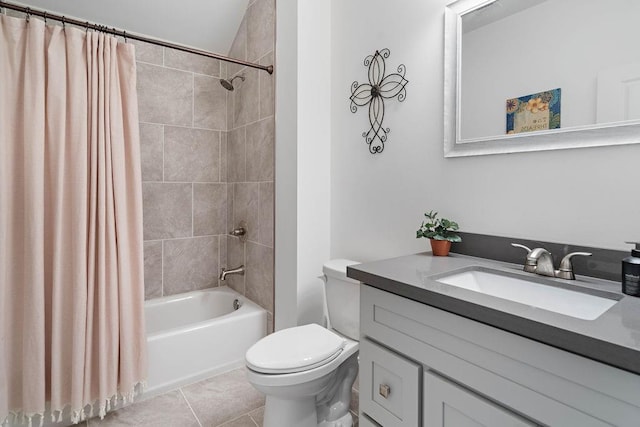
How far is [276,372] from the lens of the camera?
48.8 inches

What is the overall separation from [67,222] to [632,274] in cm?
216

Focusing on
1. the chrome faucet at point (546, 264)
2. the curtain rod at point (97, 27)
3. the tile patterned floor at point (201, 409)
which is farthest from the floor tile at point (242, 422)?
the curtain rod at point (97, 27)

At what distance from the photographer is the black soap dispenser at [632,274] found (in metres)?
0.82

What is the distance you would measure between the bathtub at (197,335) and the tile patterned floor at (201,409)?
87mm

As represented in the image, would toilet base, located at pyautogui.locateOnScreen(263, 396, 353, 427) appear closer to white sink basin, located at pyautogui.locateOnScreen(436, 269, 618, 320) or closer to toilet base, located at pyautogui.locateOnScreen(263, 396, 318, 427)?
toilet base, located at pyautogui.locateOnScreen(263, 396, 318, 427)

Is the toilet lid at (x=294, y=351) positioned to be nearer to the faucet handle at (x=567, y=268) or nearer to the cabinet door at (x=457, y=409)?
the cabinet door at (x=457, y=409)

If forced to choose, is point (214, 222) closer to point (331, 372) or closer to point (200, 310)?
point (200, 310)

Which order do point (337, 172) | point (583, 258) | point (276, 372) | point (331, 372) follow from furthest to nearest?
point (337, 172) → point (331, 372) → point (276, 372) → point (583, 258)

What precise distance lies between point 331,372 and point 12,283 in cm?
151

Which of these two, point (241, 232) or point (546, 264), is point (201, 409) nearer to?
point (241, 232)

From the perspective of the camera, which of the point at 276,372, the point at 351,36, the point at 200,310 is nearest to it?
the point at 276,372

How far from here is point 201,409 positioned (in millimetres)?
1730

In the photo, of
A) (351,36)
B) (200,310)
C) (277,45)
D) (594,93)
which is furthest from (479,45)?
(200,310)

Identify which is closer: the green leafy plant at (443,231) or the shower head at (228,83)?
the green leafy plant at (443,231)
